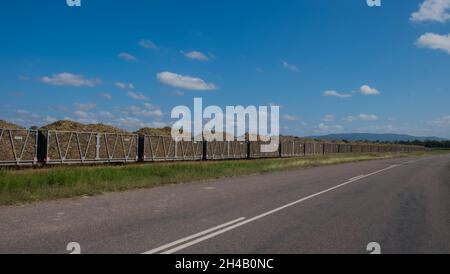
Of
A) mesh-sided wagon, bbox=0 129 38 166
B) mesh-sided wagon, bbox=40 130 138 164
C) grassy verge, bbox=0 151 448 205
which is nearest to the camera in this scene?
grassy verge, bbox=0 151 448 205

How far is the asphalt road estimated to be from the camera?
7.44 metres

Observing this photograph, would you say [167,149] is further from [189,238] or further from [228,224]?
[189,238]

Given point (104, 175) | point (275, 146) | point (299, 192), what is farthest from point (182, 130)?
point (299, 192)

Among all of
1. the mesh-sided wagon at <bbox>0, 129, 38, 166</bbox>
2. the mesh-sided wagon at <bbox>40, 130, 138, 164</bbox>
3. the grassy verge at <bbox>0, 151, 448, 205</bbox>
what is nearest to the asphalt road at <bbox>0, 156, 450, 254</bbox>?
the grassy verge at <bbox>0, 151, 448, 205</bbox>

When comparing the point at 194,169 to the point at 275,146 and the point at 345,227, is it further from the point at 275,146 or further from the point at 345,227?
the point at 275,146

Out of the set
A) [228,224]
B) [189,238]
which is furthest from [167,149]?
[189,238]

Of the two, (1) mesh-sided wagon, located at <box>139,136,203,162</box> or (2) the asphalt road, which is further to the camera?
(1) mesh-sided wagon, located at <box>139,136,203,162</box>

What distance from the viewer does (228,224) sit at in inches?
374

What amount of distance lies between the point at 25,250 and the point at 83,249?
30.9 inches

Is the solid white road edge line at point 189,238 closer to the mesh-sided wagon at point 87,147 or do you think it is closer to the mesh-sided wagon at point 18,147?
the mesh-sided wagon at point 18,147

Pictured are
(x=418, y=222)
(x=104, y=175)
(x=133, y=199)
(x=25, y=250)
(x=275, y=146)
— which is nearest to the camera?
(x=25, y=250)

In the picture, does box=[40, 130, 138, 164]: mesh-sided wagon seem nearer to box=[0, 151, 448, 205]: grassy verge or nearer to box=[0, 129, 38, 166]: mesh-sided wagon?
box=[0, 129, 38, 166]: mesh-sided wagon

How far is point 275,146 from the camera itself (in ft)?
191

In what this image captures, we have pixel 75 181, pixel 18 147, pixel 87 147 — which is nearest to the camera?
pixel 75 181
